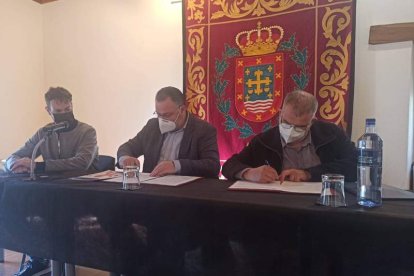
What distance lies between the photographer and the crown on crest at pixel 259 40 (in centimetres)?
255

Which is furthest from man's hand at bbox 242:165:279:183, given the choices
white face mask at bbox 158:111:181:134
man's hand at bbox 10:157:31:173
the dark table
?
man's hand at bbox 10:157:31:173

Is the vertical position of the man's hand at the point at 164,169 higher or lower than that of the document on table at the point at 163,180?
higher

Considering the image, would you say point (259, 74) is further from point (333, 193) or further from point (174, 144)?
point (333, 193)

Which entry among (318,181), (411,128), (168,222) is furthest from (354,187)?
(411,128)

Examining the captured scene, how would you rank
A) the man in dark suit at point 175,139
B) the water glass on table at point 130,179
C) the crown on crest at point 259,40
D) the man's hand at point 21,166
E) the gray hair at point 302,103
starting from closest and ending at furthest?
the water glass on table at point 130,179 < the gray hair at point 302,103 < the man's hand at point 21,166 < the man in dark suit at point 175,139 < the crown on crest at point 259,40

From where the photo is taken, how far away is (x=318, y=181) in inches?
54.1

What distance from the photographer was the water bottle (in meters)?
0.93

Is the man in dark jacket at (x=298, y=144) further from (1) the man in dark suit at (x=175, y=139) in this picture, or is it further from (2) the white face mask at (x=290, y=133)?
(1) the man in dark suit at (x=175, y=139)

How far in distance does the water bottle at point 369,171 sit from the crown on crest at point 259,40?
1651mm

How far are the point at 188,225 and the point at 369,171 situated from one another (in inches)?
23.2

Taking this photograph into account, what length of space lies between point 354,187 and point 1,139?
137 inches

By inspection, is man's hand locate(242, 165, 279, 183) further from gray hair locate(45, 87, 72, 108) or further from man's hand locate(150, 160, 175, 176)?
gray hair locate(45, 87, 72, 108)

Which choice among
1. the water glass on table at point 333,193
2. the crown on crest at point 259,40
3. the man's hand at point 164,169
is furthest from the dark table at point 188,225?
the crown on crest at point 259,40

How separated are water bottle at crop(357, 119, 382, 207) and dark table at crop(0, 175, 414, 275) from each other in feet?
0.13
